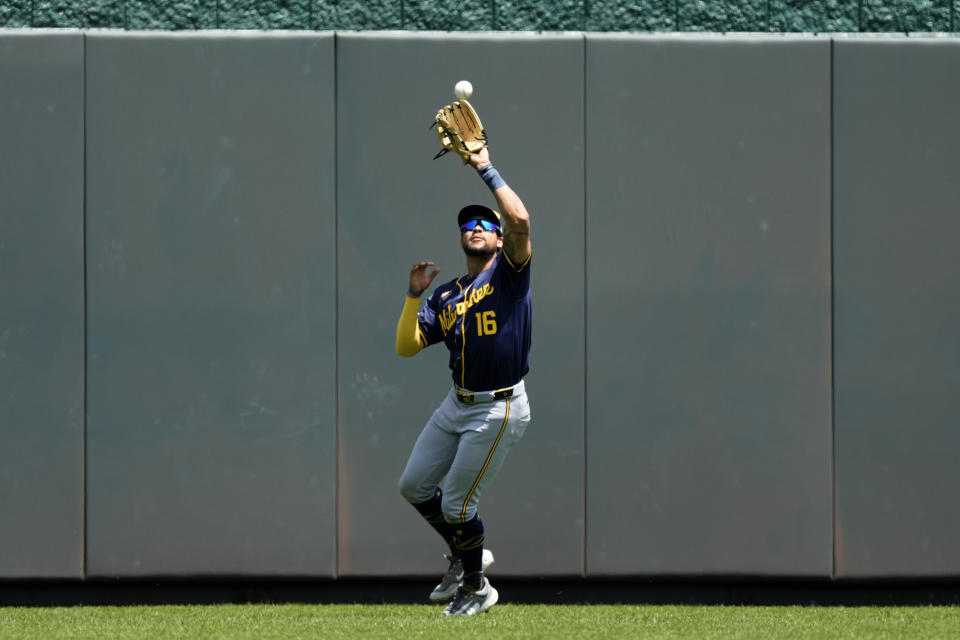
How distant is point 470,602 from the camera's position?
496 centimetres

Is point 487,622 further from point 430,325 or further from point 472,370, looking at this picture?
point 430,325

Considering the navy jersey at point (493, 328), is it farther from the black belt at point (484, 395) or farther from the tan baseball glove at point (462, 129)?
the tan baseball glove at point (462, 129)

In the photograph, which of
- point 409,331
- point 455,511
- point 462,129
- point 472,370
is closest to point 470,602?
point 455,511

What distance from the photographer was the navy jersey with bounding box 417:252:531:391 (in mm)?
4781

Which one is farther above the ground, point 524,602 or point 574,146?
point 574,146

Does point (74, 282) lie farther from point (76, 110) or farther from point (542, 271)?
point (542, 271)

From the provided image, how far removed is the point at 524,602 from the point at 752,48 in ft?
10.4

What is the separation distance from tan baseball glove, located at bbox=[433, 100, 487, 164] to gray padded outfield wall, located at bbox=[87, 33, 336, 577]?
1.16 metres

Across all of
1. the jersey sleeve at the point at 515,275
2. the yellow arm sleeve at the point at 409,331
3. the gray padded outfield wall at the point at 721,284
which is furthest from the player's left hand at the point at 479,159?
the gray padded outfield wall at the point at 721,284

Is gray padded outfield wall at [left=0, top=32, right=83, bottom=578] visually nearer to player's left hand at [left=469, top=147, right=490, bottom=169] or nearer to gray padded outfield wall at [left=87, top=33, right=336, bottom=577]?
gray padded outfield wall at [left=87, top=33, right=336, bottom=577]

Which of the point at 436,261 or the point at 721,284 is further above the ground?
the point at 436,261

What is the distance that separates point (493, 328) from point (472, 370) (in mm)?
209

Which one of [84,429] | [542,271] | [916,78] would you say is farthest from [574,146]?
[84,429]

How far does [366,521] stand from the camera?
566 centimetres
